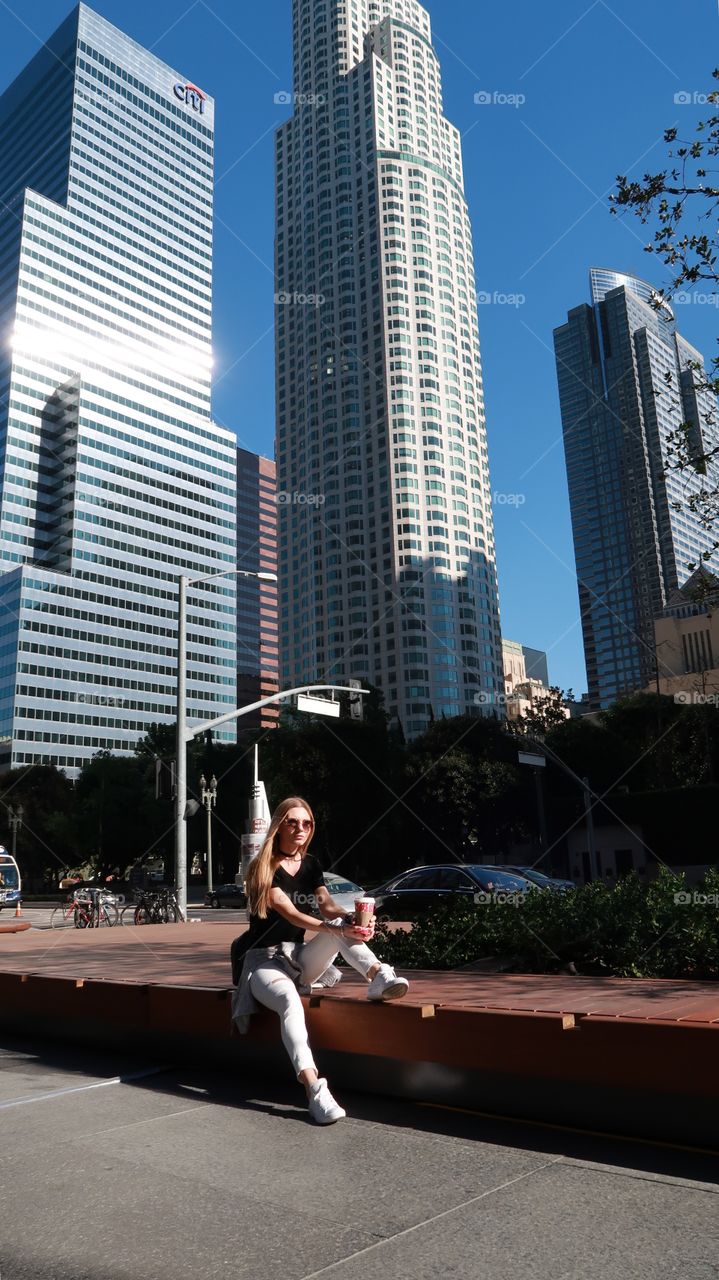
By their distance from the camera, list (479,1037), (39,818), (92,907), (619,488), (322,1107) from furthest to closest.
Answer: (619,488), (39,818), (92,907), (322,1107), (479,1037)

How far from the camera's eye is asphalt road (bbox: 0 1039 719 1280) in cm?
316

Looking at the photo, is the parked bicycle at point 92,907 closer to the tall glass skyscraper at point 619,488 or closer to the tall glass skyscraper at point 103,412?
the tall glass skyscraper at point 619,488

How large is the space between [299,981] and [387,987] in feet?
2.46

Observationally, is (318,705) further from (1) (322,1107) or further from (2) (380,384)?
(2) (380,384)

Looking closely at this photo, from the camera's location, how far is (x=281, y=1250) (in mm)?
3297

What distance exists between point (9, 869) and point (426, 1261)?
4274cm

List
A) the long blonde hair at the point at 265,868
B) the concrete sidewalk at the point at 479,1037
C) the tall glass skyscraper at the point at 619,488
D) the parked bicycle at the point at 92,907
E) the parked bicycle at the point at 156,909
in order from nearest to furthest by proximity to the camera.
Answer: the concrete sidewalk at the point at 479,1037
the long blonde hair at the point at 265,868
the parked bicycle at the point at 156,909
the parked bicycle at the point at 92,907
the tall glass skyscraper at the point at 619,488

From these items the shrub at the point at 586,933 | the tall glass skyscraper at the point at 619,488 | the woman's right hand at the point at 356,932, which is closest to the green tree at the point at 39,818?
the tall glass skyscraper at the point at 619,488

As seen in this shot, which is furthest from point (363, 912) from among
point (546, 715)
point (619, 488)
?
point (619, 488)

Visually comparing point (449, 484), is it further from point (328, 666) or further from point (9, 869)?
point (9, 869)

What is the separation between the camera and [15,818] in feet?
243

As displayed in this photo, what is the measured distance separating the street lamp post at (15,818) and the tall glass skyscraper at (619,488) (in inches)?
2389

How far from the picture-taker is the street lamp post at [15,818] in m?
75.5

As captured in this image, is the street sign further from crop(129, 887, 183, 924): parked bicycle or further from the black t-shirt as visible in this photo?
the black t-shirt
